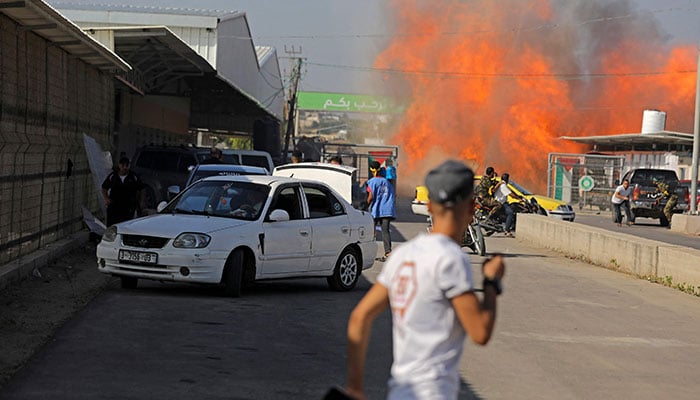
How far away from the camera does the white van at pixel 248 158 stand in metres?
32.2

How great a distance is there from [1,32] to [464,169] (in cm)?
1092

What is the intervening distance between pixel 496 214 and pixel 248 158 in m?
7.07

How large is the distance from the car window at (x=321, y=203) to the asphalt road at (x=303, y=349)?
3.45 ft

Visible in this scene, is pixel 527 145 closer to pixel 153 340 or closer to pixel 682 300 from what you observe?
pixel 682 300

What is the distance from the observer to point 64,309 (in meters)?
12.6

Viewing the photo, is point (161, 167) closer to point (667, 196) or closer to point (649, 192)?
point (649, 192)

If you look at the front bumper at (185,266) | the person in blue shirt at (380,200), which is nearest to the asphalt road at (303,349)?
the front bumper at (185,266)

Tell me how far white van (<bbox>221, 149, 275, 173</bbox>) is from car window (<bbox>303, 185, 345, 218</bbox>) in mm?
15931

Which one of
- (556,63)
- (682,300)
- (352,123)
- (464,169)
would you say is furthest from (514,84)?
(352,123)

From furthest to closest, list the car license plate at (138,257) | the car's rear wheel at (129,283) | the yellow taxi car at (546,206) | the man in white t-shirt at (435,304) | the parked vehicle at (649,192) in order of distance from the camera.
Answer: the parked vehicle at (649,192) → the yellow taxi car at (546,206) → the car's rear wheel at (129,283) → the car license plate at (138,257) → the man in white t-shirt at (435,304)

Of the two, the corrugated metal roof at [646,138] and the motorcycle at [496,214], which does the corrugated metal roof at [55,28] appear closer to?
the motorcycle at [496,214]

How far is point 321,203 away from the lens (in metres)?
15.9

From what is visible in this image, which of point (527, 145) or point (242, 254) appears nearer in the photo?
point (242, 254)

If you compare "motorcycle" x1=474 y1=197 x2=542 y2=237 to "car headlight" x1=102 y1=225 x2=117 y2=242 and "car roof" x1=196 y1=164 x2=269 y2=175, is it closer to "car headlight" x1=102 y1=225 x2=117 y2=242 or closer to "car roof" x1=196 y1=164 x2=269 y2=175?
"car roof" x1=196 y1=164 x2=269 y2=175
